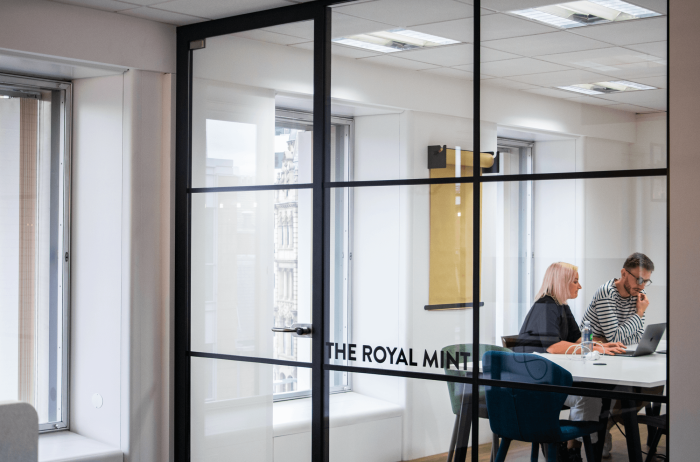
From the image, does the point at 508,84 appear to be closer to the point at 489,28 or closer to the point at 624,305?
the point at 489,28

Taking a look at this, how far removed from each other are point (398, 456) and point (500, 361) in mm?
785

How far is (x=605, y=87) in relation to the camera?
328 centimetres

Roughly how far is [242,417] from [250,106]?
1.84m

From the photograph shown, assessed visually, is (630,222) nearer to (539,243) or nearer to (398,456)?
(539,243)

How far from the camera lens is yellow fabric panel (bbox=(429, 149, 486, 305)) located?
3592 mm

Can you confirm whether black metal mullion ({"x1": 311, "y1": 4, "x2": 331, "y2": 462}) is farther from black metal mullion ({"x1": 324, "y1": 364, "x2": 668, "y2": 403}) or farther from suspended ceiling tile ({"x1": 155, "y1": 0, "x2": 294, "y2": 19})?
suspended ceiling tile ({"x1": 155, "y1": 0, "x2": 294, "y2": 19})

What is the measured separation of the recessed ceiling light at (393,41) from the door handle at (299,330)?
5.11 ft

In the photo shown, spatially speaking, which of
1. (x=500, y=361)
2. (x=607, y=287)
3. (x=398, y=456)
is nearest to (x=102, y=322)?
(x=398, y=456)

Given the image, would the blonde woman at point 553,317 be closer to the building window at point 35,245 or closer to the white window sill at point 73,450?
the white window sill at point 73,450

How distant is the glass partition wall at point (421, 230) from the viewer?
3225 mm

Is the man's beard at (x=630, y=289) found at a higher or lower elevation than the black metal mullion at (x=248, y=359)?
higher

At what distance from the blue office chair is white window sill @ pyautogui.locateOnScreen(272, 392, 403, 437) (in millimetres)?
547
